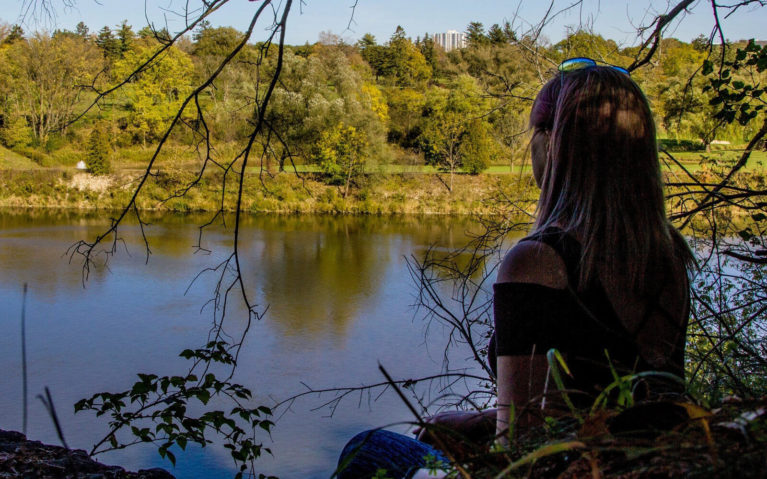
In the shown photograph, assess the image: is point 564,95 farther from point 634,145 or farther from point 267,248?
point 267,248

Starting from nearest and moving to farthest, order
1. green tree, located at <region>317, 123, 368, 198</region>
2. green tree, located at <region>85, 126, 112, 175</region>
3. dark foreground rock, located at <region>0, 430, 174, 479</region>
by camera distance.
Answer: dark foreground rock, located at <region>0, 430, 174, 479</region>, green tree, located at <region>317, 123, 368, 198</region>, green tree, located at <region>85, 126, 112, 175</region>

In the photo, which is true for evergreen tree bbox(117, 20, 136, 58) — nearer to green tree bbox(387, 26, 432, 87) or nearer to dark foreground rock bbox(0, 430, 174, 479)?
green tree bbox(387, 26, 432, 87)

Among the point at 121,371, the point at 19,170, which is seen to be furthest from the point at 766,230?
the point at 19,170

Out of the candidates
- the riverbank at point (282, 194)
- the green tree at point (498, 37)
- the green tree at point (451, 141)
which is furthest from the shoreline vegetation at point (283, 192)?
the green tree at point (498, 37)

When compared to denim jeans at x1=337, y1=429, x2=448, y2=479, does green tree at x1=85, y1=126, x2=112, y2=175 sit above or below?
above

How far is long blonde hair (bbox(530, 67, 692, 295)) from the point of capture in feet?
2.62

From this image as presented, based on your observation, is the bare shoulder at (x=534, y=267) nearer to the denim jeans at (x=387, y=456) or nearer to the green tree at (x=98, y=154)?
the denim jeans at (x=387, y=456)

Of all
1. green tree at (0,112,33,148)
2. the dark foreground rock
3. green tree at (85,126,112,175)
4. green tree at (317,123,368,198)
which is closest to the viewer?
the dark foreground rock

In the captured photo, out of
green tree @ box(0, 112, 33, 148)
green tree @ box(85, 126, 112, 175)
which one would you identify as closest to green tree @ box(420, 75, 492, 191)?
green tree @ box(85, 126, 112, 175)

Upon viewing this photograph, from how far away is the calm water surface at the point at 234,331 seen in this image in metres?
5.73

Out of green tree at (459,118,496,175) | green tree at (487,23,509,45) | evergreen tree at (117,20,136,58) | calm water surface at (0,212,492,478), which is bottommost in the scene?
calm water surface at (0,212,492,478)

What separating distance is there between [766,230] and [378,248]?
12.4 metres

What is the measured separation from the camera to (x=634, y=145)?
0.83 metres

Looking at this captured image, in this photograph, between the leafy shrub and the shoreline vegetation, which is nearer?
the shoreline vegetation
